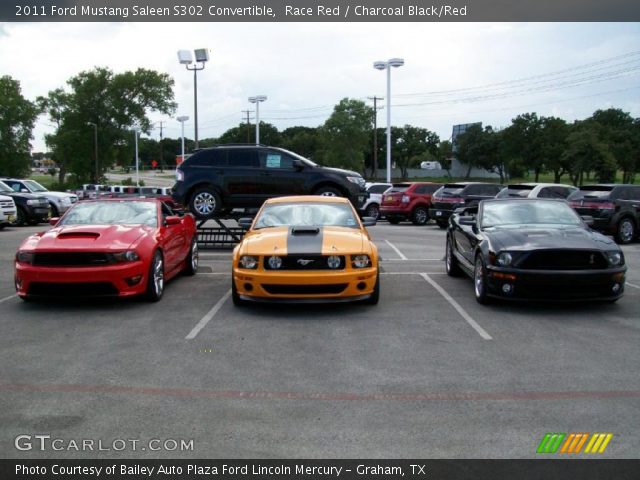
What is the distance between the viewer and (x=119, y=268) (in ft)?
26.0

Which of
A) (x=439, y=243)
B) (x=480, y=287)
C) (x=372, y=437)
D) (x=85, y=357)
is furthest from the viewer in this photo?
(x=439, y=243)

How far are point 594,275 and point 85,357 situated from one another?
19.3 feet

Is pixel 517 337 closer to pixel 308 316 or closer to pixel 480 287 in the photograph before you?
pixel 480 287

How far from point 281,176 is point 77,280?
22.7ft

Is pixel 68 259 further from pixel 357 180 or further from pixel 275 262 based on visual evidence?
pixel 357 180

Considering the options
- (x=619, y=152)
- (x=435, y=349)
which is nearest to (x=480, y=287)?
(x=435, y=349)

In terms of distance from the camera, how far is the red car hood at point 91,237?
26.2 feet

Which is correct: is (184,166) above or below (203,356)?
above

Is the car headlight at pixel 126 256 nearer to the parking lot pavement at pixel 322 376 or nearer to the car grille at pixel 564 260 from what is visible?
the parking lot pavement at pixel 322 376

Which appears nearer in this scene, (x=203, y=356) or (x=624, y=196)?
(x=203, y=356)

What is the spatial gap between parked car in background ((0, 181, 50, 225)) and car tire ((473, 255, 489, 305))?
19.6m

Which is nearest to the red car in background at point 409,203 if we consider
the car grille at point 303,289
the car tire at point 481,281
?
the car tire at point 481,281

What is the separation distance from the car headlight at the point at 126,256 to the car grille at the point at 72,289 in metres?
0.34

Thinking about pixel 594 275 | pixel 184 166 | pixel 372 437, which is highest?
pixel 184 166
